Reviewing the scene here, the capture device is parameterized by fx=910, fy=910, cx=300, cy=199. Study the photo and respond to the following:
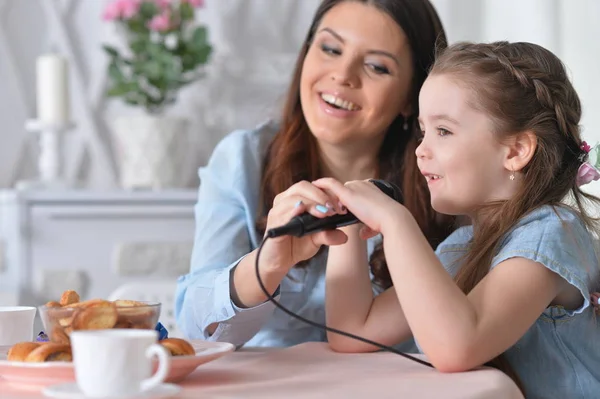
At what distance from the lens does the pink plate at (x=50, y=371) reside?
892mm

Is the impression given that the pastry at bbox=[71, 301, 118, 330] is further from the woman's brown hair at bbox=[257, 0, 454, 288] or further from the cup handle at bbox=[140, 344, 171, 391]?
the woman's brown hair at bbox=[257, 0, 454, 288]

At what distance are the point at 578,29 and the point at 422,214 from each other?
780 millimetres

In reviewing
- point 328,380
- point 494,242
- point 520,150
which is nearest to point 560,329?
point 494,242

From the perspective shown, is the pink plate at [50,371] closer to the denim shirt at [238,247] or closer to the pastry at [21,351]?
the pastry at [21,351]

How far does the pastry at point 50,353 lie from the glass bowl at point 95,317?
0.6 inches

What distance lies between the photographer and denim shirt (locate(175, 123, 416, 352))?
1532 millimetres

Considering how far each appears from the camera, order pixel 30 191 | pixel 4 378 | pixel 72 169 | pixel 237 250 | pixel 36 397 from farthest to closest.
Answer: pixel 72 169 < pixel 30 191 < pixel 237 250 < pixel 4 378 < pixel 36 397

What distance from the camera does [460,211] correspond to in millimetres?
1316

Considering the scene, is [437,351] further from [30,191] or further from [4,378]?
[30,191]

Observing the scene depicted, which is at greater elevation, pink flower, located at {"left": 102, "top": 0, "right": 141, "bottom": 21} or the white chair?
pink flower, located at {"left": 102, "top": 0, "right": 141, "bottom": 21}

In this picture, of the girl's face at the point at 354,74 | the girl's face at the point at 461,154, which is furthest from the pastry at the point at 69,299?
the girl's face at the point at 354,74

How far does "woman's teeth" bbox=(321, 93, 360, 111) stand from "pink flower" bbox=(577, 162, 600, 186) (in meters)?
0.46

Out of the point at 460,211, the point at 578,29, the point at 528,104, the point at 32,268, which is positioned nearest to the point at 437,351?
the point at 460,211

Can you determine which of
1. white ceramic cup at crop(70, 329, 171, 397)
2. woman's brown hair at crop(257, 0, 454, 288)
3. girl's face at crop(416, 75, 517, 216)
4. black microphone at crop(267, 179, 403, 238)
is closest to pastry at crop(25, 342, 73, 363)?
white ceramic cup at crop(70, 329, 171, 397)
